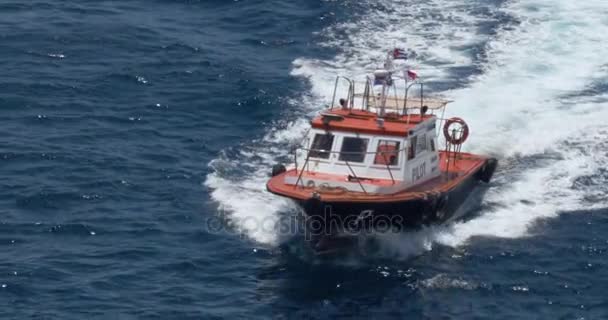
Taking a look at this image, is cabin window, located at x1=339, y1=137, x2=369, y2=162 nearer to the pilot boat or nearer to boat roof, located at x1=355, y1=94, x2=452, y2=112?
the pilot boat

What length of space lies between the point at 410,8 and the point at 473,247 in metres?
23.7

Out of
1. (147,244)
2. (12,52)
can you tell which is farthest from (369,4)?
(147,244)

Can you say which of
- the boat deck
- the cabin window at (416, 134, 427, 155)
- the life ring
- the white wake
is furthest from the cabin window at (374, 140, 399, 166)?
the life ring

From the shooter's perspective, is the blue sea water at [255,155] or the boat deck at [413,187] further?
the boat deck at [413,187]

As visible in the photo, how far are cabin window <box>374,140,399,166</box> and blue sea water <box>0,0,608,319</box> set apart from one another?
2648 millimetres

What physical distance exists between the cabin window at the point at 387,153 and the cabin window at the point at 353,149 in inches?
18.9

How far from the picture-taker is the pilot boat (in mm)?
45062

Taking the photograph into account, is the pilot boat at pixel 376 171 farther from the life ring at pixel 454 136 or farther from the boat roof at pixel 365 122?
the life ring at pixel 454 136

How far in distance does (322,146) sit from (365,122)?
1713 mm

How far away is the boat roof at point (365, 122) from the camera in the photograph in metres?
47.3

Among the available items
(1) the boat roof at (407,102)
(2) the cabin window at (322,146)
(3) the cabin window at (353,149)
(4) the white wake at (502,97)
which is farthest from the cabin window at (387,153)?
(1) the boat roof at (407,102)

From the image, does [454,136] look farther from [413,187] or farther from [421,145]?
[413,187]

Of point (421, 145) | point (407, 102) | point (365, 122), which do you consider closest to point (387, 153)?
point (365, 122)

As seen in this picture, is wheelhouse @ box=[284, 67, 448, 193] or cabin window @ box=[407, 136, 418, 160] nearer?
wheelhouse @ box=[284, 67, 448, 193]
